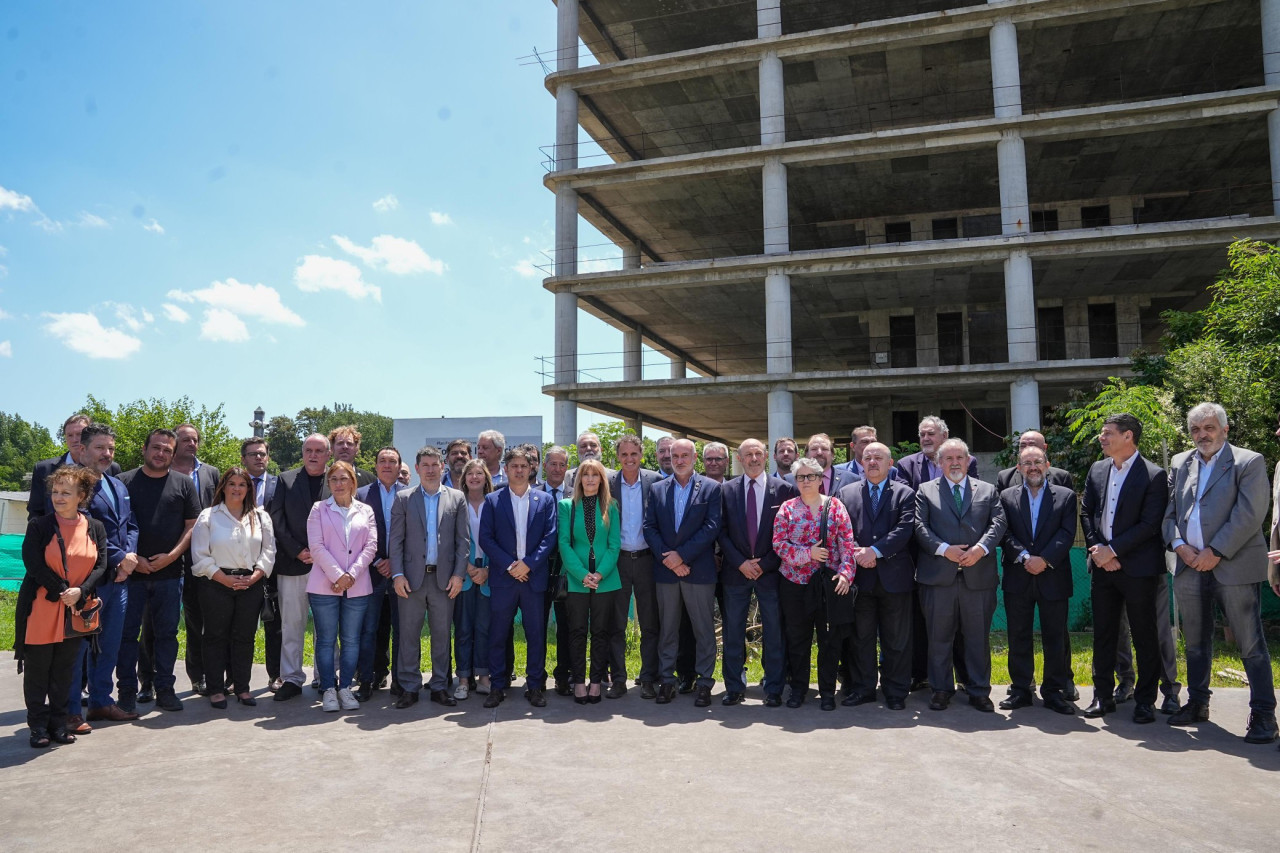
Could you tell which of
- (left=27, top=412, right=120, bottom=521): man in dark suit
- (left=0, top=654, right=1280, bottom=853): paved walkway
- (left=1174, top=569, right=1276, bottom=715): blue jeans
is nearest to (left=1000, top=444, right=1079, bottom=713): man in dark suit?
(left=0, top=654, right=1280, bottom=853): paved walkway

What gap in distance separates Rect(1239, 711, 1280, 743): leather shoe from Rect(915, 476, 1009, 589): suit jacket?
186 centimetres

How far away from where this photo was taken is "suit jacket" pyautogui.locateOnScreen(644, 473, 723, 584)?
6.92m

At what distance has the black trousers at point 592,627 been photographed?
695 cm

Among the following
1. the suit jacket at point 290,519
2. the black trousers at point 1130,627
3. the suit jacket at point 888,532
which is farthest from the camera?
the suit jacket at point 290,519

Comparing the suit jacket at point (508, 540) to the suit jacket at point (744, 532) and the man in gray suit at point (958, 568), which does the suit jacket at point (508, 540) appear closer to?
the suit jacket at point (744, 532)

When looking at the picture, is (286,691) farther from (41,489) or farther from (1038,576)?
(1038,576)

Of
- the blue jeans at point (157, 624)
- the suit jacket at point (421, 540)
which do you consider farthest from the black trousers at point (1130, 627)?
the blue jeans at point (157, 624)

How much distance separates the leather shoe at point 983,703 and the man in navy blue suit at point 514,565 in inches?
138

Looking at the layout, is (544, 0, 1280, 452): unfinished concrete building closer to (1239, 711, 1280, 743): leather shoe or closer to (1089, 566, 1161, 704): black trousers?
(1089, 566, 1161, 704): black trousers

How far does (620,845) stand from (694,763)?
133 centimetres

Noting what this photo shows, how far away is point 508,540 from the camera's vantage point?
6.96 m

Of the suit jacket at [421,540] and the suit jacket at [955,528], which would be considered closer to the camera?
the suit jacket at [955,528]

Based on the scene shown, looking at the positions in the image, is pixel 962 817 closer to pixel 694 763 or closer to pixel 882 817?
pixel 882 817

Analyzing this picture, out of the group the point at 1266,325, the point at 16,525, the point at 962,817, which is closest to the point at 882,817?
the point at 962,817
